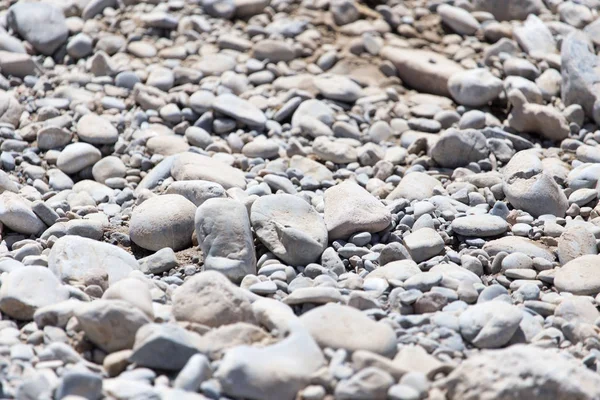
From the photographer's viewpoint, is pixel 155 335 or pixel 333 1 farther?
pixel 333 1

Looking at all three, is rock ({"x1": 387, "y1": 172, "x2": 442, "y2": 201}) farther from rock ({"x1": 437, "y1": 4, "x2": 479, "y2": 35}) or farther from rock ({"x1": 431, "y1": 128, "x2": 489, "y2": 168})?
rock ({"x1": 437, "y1": 4, "x2": 479, "y2": 35})

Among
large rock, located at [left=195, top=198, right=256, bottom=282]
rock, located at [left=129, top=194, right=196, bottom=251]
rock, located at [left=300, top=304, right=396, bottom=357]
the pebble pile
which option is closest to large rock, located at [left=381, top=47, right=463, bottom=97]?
the pebble pile

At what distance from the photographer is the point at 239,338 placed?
2.90m

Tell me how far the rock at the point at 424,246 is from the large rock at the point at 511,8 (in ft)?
11.1

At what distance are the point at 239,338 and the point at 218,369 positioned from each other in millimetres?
226

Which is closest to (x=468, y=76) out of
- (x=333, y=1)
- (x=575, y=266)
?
(x=333, y=1)

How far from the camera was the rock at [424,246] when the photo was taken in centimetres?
382

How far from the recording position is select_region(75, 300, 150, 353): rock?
9.45 feet

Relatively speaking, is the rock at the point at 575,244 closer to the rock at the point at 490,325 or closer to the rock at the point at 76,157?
the rock at the point at 490,325

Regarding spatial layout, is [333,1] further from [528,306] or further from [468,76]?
[528,306]

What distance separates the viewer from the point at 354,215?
399 centimetres

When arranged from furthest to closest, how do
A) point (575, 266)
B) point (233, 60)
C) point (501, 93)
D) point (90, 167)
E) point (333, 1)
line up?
point (333, 1)
point (233, 60)
point (501, 93)
point (90, 167)
point (575, 266)

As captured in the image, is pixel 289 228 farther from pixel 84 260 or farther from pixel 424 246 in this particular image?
pixel 84 260

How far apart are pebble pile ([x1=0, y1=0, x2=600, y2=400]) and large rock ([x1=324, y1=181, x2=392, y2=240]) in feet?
0.04
